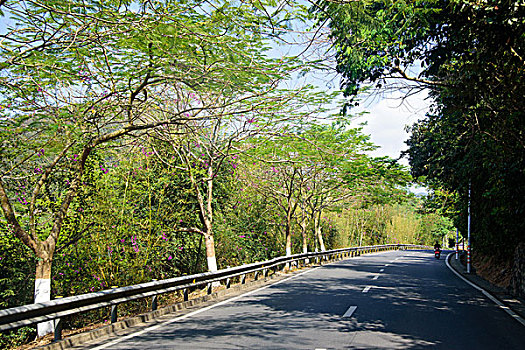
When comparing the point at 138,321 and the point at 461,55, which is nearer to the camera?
the point at 138,321

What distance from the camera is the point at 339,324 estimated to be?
31.8 feet

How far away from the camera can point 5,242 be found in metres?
13.4

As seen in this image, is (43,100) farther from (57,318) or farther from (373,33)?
(373,33)

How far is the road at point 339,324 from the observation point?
7.98 m

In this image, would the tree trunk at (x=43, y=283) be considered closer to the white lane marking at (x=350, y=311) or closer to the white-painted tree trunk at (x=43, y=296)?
the white-painted tree trunk at (x=43, y=296)

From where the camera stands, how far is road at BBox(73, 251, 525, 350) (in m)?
7.98

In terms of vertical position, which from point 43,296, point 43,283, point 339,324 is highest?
point 43,283

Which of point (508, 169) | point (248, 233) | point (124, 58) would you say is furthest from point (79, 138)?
point (248, 233)

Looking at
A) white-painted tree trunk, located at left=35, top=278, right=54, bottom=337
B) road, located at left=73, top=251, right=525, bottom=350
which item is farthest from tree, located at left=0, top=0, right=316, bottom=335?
road, located at left=73, top=251, right=525, bottom=350

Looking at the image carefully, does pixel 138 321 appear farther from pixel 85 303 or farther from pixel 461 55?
pixel 461 55

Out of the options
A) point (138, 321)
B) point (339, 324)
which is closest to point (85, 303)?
point (138, 321)

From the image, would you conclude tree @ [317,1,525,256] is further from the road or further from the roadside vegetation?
the road

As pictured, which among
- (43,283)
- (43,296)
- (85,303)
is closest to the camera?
(85,303)

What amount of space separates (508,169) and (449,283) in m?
7.36
